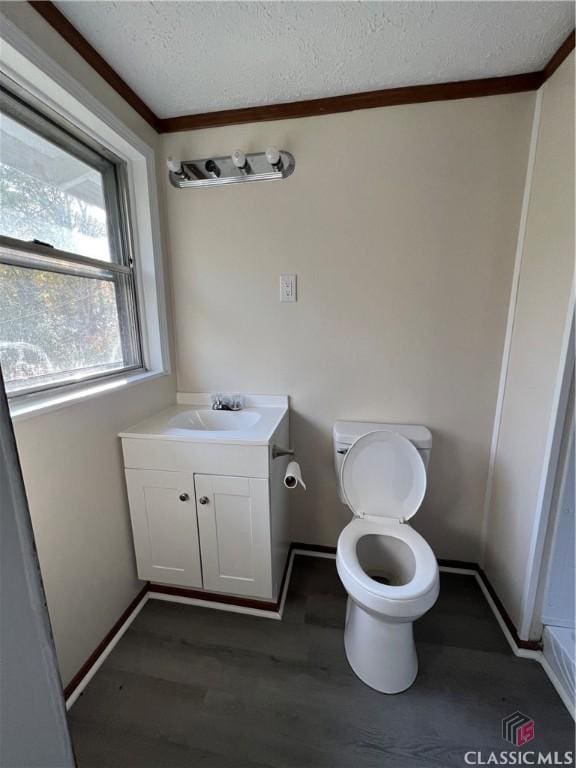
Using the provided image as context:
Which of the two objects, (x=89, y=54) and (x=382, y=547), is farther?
(x=382, y=547)

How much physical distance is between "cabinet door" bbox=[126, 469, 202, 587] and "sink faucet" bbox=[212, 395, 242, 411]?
44cm

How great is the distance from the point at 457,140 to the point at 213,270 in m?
1.24

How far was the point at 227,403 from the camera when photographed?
164 cm

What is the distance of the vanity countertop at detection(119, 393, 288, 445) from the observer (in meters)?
1.24

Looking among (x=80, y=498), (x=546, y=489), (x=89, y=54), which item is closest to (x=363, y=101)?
(x=89, y=54)

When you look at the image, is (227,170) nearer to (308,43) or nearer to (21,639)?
(308,43)

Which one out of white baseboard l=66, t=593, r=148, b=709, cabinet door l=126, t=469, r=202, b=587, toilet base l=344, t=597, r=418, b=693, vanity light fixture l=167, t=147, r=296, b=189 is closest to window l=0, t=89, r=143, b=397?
vanity light fixture l=167, t=147, r=296, b=189

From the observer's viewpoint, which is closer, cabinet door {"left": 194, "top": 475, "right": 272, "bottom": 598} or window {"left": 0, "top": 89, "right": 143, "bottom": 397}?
window {"left": 0, "top": 89, "right": 143, "bottom": 397}

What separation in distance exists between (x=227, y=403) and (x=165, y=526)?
64 cm

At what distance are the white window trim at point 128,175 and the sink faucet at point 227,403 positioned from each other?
0.32m

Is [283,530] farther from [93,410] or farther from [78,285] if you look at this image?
[78,285]

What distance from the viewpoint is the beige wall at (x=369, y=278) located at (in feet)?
4.38

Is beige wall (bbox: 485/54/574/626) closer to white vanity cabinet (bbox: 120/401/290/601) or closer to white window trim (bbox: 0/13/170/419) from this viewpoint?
white vanity cabinet (bbox: 120/401/290/601)

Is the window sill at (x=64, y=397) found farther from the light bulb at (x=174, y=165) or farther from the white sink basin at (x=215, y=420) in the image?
the light bulb at (x=174, y=165)
